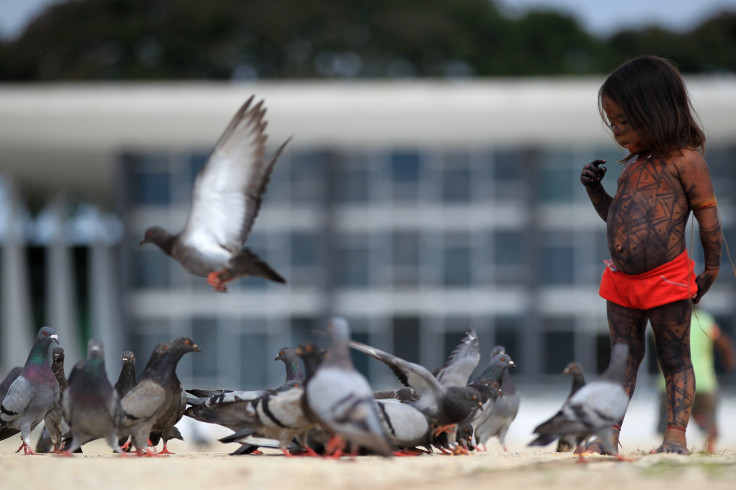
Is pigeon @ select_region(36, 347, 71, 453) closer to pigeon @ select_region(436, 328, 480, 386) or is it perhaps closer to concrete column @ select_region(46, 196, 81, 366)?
pigeon @ select_region(436, 328, 480, 386)

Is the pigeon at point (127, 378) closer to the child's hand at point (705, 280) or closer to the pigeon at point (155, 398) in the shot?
the pigeon at point (155, 398)

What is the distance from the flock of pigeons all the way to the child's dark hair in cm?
130

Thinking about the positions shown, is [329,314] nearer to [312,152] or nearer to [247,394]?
[312,152]

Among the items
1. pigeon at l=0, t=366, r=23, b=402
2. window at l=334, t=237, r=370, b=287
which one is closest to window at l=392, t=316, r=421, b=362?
window at l=334, t=237, r=370, b=287

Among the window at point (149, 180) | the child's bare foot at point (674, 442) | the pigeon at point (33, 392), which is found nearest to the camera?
the child's bare foot at point (674, 442)

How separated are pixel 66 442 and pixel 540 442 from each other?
10.6ft

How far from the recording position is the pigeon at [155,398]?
588cm

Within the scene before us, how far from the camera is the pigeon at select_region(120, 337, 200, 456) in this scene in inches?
231

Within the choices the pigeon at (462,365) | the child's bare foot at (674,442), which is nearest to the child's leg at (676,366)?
the child's bare foot at (674,442)

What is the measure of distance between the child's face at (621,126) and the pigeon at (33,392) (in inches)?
152

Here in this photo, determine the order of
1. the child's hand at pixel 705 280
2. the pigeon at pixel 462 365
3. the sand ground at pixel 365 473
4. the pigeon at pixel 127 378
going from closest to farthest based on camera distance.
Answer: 1. the sand ground at pixel 365 473
2. the child's hand at pixel 705 280
3. the pigeon at pixel 127 378
4. the pigeon at pixel 462 365

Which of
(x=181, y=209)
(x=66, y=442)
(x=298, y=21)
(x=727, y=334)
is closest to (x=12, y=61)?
(x=298, y=21)

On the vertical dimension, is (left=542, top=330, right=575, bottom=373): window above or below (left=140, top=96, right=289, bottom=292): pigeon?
below

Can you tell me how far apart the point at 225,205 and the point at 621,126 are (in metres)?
2.53
